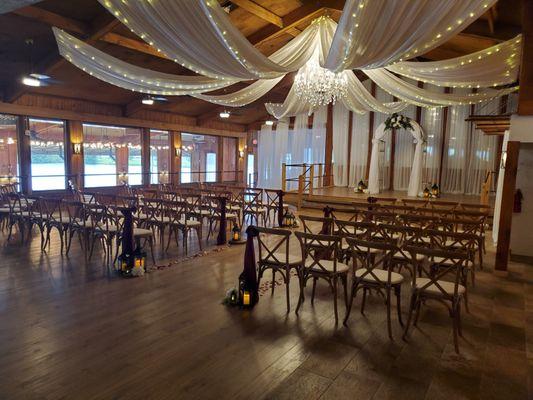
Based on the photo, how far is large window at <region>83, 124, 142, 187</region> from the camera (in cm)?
1146

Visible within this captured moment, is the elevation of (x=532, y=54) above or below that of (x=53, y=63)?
below

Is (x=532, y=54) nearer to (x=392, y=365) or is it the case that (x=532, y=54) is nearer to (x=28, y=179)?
(x=392, y=365)

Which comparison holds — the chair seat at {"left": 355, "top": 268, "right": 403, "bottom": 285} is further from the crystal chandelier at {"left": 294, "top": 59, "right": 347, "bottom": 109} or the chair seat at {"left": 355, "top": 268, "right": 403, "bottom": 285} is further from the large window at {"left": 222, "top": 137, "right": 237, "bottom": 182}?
the large window at {"left": 222, "top": 137, "right": 237, "bottom": 182}

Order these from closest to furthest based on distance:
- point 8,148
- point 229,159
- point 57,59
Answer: point 57,59 → point 8,148 → point 229,159

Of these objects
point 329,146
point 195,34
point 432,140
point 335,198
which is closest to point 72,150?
point 335,198

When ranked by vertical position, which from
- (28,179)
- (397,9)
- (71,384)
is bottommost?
(71,384)

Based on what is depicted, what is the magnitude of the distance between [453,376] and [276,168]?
13.8m

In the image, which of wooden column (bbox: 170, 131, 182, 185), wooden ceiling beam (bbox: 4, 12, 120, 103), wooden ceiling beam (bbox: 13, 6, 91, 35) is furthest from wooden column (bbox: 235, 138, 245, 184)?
wooden ceiling beam (bbox: 13, 6, 91, 35)

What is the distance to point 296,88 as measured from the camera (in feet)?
23.2

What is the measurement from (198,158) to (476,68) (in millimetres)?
11523

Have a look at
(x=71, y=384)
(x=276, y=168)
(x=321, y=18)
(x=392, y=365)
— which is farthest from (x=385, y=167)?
(x=71, y=384)

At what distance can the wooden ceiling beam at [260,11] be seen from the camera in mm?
6451

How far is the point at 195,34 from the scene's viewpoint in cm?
371

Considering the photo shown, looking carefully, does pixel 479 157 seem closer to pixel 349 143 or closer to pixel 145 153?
pixel 349 143
